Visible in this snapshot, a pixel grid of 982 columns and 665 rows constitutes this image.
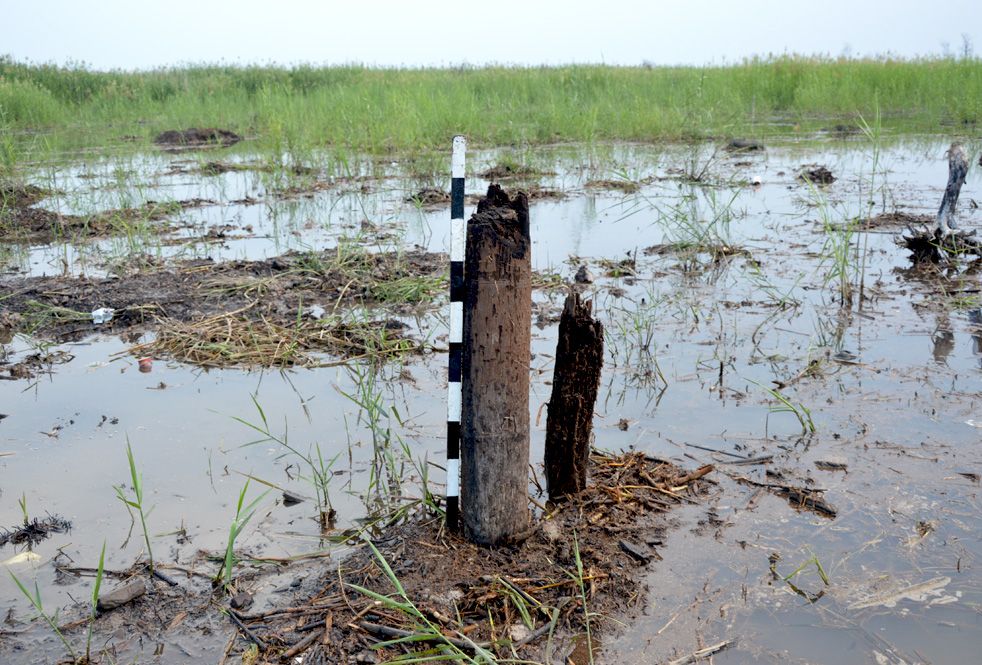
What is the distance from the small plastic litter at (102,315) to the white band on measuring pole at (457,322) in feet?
12.2

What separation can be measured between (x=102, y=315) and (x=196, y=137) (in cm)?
1149

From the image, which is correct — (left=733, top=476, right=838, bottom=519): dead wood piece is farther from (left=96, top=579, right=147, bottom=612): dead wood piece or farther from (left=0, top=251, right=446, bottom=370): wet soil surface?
(left=0, top=251, right=446, bottom=370): wet soil surface

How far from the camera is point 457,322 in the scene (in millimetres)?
2902

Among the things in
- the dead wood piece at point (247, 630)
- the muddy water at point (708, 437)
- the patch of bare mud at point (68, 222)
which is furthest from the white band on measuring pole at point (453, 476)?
the patch of bare mud at point (68, 222)

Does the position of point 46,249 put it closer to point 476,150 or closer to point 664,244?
point 664,244

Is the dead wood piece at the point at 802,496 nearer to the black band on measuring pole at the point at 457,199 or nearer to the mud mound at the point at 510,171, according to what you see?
the black band on measuring pole at the point at 457,199

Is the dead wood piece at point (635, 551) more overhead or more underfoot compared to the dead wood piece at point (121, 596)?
more overhead

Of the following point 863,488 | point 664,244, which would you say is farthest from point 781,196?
point 863,488

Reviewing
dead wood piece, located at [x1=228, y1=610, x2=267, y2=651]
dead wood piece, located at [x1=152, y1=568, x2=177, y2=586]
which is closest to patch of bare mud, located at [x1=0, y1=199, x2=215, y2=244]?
dead wood piece, located at [x1=152, y1=568, x2=177, y2=586]

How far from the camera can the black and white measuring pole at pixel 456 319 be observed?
2.83 metres

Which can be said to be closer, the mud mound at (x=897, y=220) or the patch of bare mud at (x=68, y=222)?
the mud mound at (x=897, y=220)

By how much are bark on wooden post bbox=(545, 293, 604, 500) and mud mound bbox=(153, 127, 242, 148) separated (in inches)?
548

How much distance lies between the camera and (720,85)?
16.9 m

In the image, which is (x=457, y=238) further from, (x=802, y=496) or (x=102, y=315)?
(x=102, y=315)
